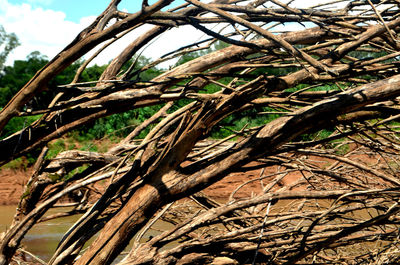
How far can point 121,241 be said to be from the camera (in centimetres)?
191

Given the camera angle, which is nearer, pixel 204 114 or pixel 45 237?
pixel 204 114

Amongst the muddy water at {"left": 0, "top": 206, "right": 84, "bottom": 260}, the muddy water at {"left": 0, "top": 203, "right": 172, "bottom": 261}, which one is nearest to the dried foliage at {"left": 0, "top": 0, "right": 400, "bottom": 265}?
the muddy water at {"left": 0, "top": 203, "right": 172, "bottom": 261}

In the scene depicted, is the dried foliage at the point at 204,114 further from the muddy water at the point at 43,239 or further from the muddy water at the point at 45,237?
the muddy water at the point at 43,239

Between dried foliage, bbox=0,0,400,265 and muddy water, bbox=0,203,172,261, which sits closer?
dried foliage, bbox=0,0,400,265

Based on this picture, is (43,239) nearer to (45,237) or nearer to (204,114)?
(45,237)

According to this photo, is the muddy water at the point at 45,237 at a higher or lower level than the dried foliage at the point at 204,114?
lower

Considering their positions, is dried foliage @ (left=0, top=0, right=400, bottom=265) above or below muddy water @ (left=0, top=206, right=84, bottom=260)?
above

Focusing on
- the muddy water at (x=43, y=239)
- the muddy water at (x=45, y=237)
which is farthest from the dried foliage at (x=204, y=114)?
the muddy water at (x=43, y=239)

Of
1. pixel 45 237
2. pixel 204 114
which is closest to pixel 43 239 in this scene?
pixel 45 237

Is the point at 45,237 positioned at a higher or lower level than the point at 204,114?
lower

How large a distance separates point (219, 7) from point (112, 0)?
39 cm

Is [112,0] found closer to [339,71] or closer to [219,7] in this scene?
[219,7]

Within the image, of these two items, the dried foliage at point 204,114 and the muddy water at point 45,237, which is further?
the muddy water at point 45,237

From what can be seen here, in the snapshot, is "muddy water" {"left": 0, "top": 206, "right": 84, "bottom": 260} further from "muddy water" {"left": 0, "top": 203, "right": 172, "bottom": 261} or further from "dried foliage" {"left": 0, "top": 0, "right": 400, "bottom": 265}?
"dried foliage" {"left": 0, "top": 0, "right": 400, "bottom": 265}
